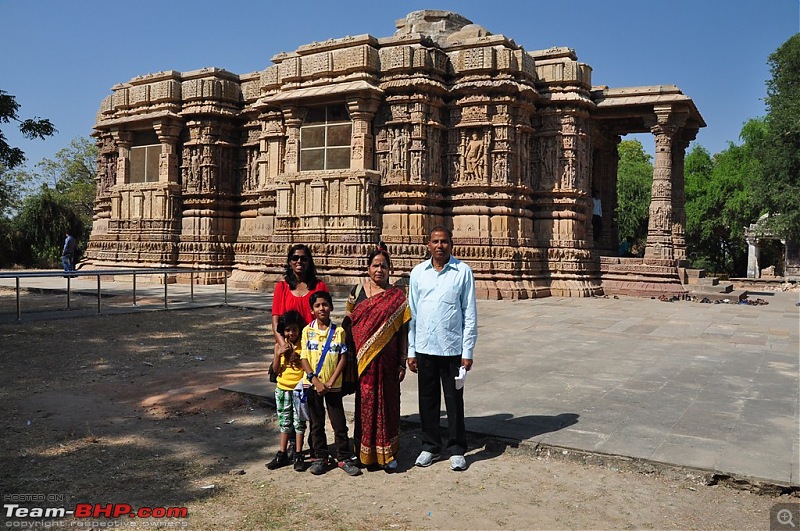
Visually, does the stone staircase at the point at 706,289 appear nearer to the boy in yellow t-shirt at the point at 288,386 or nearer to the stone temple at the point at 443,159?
the stone temple at the point at 443,159

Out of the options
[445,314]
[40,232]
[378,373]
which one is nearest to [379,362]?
[378,373]

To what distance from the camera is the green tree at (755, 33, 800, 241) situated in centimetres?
2119

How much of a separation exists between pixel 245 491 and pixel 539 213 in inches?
540

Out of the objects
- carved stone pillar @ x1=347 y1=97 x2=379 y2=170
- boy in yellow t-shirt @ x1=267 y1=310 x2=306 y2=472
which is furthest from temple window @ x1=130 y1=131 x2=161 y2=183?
boy in yellow t-shirt @ x1=267 y1=310 x2=306 y2=472

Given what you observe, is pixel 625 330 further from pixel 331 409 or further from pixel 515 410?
pixel 331 409

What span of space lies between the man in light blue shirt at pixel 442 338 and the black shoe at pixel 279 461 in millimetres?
923

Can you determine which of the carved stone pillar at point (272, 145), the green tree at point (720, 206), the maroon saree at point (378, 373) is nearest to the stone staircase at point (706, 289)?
the carved stone pillar at point (272, 145)

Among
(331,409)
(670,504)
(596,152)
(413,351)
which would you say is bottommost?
(670,504)

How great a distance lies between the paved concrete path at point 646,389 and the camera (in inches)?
172

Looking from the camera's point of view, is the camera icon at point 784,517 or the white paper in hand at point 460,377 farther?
the white paper in hand at point 460,377

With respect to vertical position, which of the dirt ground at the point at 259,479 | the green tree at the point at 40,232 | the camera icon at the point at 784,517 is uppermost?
the green tree at the point at 40,232

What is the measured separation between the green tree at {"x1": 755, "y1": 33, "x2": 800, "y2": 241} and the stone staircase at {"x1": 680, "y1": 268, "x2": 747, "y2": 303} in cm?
589

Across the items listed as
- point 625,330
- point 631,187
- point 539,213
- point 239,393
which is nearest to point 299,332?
point 239,393

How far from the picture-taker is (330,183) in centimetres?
1568
